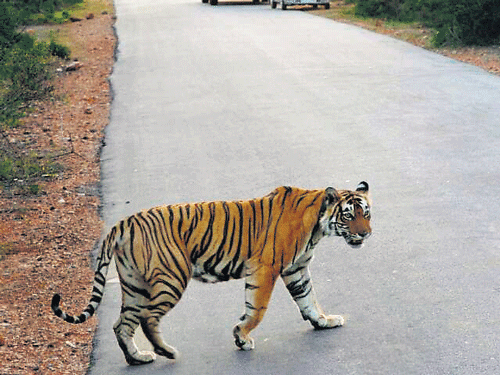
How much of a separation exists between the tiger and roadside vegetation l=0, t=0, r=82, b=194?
5134 mm

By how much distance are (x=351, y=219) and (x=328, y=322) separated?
2.74ft

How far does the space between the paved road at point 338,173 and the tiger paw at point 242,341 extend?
0.19 feet

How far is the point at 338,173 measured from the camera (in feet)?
35.0

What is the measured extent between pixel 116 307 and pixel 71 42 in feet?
64.3

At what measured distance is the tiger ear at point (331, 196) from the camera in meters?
5.99

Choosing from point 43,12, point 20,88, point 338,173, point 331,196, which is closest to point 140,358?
point 331,196

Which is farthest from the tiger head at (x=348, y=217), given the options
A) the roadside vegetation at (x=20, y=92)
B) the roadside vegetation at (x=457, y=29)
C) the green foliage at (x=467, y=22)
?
the green foliage at (x=467, y=22)

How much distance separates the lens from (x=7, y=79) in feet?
52.5

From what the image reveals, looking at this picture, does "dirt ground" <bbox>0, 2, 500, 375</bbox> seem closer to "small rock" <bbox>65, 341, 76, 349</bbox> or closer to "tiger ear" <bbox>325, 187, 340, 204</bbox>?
"small rock" <bbox>65, 341, 76, 349</bbox>

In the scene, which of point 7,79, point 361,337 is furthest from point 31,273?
point 7,79

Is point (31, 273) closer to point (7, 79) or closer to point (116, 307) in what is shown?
point (116, 307)

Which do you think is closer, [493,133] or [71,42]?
[493,133]

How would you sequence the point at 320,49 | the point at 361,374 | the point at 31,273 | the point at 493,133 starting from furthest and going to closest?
the point at 320,49 < the point at 493,133 < the point at 31,273 < the point at 361,374

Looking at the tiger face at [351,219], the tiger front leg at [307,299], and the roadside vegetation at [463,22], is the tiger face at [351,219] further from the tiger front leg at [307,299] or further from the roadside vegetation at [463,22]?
the roadside vegetation at [463,22]
